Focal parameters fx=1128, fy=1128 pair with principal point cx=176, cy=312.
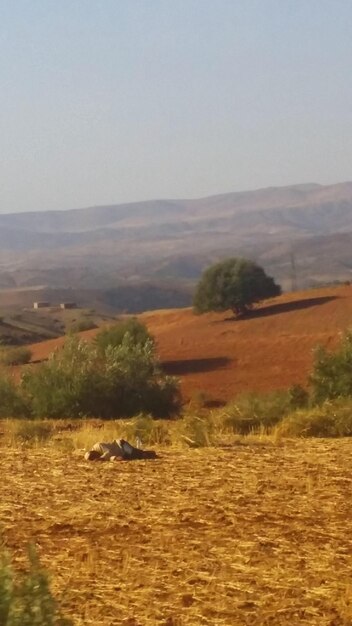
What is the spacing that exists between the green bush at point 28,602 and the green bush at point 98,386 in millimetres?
17776

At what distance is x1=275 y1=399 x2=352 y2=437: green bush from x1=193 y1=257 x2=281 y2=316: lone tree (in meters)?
50.3

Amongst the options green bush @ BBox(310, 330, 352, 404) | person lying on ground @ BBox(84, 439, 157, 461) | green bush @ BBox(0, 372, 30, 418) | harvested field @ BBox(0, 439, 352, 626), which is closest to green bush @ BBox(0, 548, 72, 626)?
harvested field @ BBox(0, 439, 352, 626)

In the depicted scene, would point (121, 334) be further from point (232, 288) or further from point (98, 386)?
point (232, 288)

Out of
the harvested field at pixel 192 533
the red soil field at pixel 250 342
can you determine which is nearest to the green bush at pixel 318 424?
the harvested field at pixel 192 533

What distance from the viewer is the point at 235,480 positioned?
1098 centimetres

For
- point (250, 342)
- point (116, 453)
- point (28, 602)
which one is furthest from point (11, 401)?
point (250, 342)

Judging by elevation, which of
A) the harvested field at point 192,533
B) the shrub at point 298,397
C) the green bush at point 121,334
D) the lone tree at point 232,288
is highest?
the lone tree at point 232,288

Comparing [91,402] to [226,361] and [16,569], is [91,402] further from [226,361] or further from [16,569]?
[226,361]

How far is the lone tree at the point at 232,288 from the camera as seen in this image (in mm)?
67062

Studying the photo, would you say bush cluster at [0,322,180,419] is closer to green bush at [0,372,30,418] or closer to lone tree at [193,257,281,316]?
green bush at [0,372,30,418]

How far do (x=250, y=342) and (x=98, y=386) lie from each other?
103ft

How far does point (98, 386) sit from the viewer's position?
24172mm

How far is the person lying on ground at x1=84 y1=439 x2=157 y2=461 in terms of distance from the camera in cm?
1272

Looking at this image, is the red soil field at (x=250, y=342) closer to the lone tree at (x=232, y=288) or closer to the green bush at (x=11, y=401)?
the lone tree at (x=232, y=288)
